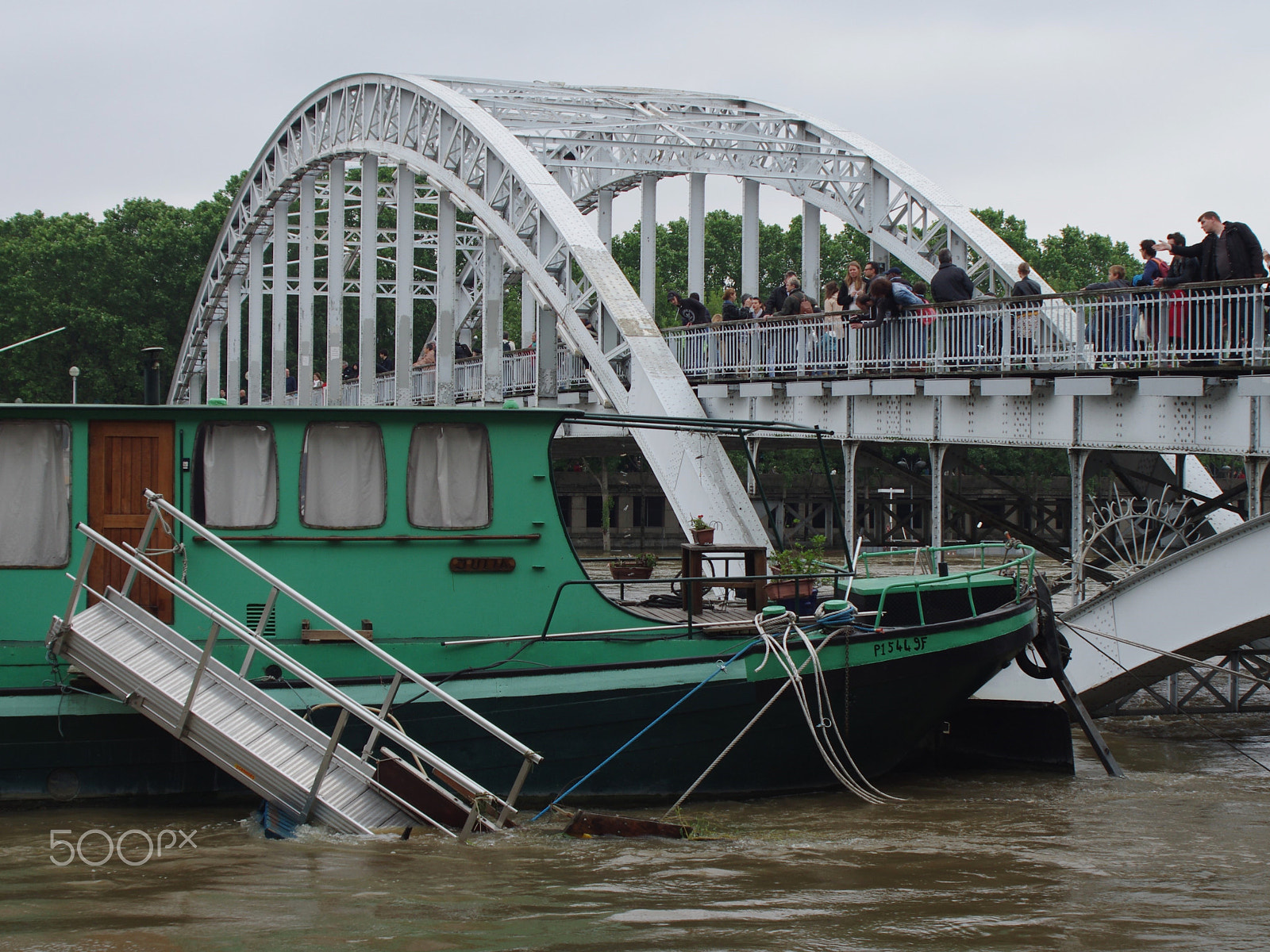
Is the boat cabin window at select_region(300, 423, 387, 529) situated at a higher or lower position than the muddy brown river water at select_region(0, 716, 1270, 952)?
higher

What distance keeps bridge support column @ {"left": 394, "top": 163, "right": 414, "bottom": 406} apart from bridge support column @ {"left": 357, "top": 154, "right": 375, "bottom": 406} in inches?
40.2

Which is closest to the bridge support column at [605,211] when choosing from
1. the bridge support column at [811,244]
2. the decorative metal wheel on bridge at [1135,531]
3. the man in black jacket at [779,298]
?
the bridge support column at [811,244]

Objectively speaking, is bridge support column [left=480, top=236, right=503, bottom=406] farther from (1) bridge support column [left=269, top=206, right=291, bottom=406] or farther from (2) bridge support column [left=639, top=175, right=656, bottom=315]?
(1) bridge support column [left=269, top=206, right=291, bottom=406]

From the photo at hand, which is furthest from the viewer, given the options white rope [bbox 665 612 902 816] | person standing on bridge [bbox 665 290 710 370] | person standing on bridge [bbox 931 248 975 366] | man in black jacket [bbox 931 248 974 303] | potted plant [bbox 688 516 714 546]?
person standing on bridge [bbox 665 290 710 370]

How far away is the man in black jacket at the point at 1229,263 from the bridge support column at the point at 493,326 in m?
18.4

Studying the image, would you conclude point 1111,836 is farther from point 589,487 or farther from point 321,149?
point 589,487

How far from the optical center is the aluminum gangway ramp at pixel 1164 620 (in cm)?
1451

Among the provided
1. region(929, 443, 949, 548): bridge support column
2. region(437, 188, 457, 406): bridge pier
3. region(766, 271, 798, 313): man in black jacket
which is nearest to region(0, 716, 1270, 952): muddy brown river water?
region(929, 443, 949, 548): bridge support column

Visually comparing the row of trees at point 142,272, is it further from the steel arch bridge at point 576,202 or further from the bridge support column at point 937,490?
the bridge support column at point 937,490

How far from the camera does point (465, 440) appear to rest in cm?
1239

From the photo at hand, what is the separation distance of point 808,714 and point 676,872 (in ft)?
7.95

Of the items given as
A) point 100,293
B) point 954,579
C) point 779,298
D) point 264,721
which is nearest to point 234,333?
point 100,293

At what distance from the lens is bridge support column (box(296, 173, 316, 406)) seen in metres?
41.7

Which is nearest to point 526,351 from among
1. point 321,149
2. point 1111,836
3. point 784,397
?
point 321,149
